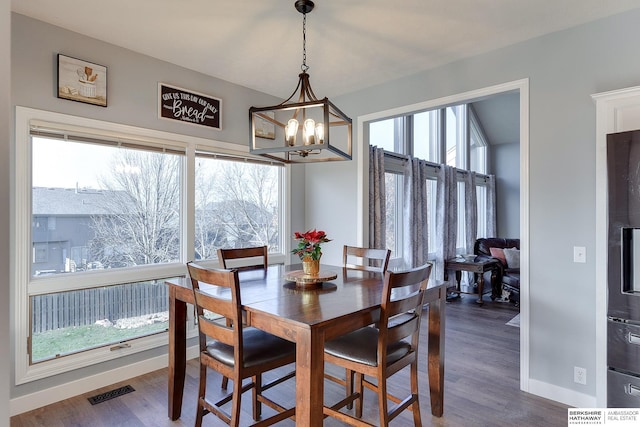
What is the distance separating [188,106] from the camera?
10.5 feet

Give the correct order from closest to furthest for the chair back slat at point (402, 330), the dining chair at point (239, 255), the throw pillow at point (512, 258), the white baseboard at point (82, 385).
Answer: the chair back slat at point (402, 330) → the white baseboard at point (82, 385) → the dining chair at point (239, 255) → the throw pillow at point (512, 258)

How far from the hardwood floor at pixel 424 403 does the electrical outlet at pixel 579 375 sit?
0.21 metres

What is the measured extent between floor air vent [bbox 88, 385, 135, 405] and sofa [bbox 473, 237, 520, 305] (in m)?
5.04

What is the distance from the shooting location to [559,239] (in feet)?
8.11

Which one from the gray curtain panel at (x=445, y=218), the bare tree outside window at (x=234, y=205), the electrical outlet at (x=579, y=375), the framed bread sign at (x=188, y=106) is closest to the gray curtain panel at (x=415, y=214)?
the gray curtain panel at (x=445, y=218)

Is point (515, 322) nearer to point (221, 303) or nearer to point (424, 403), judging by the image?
point (424, 403)

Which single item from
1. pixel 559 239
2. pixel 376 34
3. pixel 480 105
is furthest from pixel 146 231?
pixel 480 105

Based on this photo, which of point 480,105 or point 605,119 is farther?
point 480,105

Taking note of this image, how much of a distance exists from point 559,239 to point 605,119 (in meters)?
0.85

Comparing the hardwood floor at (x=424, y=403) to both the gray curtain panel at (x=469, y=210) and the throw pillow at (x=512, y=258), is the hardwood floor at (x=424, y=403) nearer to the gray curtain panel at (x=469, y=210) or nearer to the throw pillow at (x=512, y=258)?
the throw pillow at (x=512, y=258)

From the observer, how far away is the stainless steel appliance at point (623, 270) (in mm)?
1876

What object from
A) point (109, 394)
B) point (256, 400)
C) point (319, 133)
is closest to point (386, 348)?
point (256, 400)

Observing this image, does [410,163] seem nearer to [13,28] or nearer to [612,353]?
[612,353]

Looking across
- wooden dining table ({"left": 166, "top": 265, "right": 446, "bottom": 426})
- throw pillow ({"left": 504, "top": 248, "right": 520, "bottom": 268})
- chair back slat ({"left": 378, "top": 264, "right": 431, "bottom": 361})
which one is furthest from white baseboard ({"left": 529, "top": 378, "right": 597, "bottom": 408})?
throw pillow ({"left": 504, "top": 248, "right": 520, "bottom": 268})
